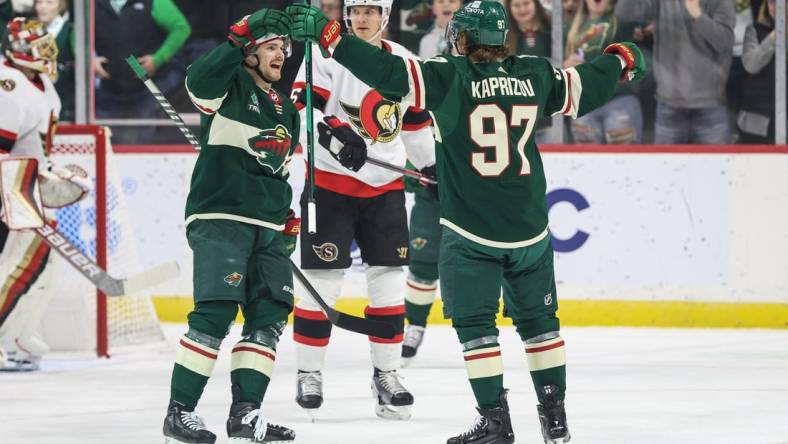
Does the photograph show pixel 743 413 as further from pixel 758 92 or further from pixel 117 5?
pixel 117 5

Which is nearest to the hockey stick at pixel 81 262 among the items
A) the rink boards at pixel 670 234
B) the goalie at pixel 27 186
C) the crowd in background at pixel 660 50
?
the goalie at pixel 27 186

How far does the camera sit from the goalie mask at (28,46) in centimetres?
544

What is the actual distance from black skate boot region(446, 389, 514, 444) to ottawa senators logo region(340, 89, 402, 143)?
0.89 meters

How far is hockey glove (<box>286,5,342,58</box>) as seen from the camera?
3.46 meters

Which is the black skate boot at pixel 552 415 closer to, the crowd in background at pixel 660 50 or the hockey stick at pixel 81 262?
the hockey stick at pixel 81 262

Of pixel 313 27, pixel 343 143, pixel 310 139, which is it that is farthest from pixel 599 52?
pixel 313 27

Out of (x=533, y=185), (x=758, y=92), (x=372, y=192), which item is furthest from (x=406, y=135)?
(x=758, y=92)

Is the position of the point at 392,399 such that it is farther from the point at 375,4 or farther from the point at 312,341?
the point at 375,4

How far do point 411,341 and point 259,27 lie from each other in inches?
90.9

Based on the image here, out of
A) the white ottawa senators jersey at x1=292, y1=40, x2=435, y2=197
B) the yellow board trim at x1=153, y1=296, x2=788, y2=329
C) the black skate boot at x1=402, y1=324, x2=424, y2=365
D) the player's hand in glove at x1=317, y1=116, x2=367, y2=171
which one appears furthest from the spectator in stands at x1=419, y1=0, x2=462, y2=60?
the player's hand in glove at x1=317, y1=116, x2=367, y2=171

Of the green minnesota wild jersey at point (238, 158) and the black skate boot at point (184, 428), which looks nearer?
the black skate boot at point (184, 428)

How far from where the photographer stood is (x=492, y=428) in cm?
357

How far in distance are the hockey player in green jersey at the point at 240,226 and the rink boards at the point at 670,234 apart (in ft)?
9.06

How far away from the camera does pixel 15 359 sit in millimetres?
5484
